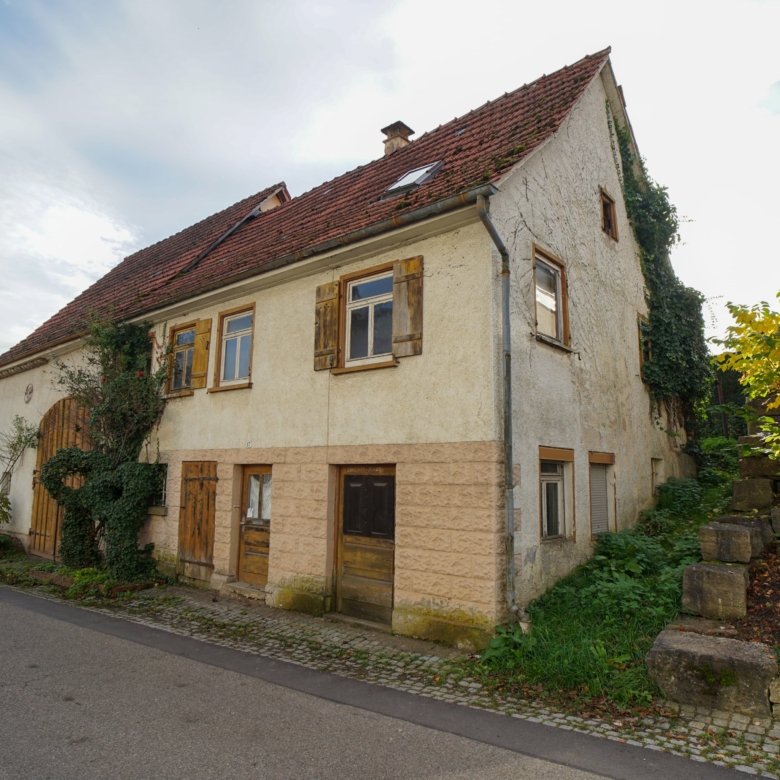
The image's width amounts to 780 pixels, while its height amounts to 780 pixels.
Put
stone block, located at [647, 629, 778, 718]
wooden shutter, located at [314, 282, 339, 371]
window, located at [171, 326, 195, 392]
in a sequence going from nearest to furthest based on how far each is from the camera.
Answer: stone block, located at [647, 629, 778, 718], wooden shutter, located at [314, 282, 339, 371], window, located at [171, 326, 195, 392]

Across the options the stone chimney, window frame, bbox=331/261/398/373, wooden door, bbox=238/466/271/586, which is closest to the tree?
window frame, bbox=331/261/398/373

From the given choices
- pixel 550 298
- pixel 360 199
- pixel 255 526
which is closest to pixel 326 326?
pixel 360 199

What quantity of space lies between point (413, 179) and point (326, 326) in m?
2.90

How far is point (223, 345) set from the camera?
11.1 metres

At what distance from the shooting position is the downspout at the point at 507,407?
6.86 m

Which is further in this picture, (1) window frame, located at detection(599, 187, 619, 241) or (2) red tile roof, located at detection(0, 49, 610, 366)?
(1) window frame, located at detection(599, 187, 619, 241)

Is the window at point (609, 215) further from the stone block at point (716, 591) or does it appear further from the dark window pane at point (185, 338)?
the dark window pane at point (185, 338)

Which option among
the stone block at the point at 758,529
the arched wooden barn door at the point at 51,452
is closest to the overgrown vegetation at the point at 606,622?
the stone block at the point at 758,529

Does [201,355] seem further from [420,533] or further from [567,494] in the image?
[567,494]

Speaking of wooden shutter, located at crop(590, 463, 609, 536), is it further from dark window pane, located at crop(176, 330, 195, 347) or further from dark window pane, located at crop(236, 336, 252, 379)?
dark window pane, located at crop(176, 330, 195, 347)

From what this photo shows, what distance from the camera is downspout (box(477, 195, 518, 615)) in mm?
6855

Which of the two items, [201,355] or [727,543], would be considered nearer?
[727,543]

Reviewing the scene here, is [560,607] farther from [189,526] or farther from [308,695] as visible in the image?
[189,526]

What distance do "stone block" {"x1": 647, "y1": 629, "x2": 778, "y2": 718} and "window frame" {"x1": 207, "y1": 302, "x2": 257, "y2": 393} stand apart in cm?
745
